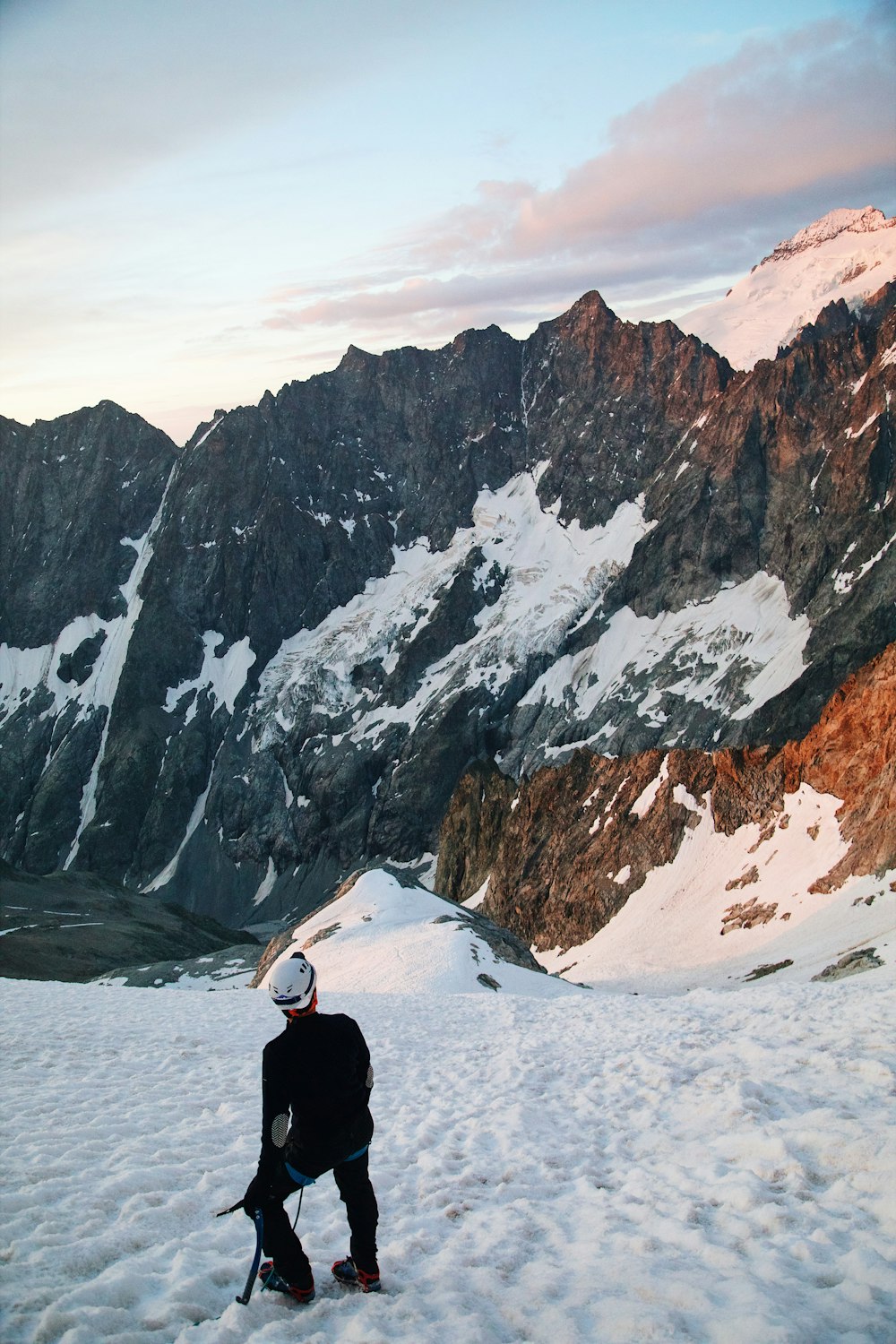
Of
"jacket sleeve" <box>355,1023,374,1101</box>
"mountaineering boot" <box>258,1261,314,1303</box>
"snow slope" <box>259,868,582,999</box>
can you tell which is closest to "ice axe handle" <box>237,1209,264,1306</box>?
"mountaineering boot" <box>258,1261,314,1303</box>

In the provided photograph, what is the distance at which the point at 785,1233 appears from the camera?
274 inches

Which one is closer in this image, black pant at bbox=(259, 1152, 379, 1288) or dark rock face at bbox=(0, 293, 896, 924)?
black pant at bbox=(259, 1152, 379, 1288)

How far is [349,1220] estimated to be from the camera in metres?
6.69

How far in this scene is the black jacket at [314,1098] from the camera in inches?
263

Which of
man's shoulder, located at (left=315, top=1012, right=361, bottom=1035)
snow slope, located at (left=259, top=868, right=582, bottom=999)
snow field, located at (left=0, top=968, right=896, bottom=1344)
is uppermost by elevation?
man's shoulder, located at (left=315, top=1012, right=361, bottom=1035)

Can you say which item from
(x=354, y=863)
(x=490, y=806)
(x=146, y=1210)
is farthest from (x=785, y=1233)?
(x=354, y=863)

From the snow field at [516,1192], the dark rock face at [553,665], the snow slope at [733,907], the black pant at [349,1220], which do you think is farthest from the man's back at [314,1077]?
the dark rock face at [553,665]

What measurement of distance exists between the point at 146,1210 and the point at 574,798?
267 ft

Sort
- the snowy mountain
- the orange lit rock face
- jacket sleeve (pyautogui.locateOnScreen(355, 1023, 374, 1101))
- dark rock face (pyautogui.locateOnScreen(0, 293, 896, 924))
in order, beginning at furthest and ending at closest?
1. dark rock face (pyautogui.locateOnScreen(0, 293, 896, 924))
2. the orange lit rock face
3. the snowy mountain
4. jacket sleeve (pyautogui.locateOnScreen(355, 1023, 374, 1101))

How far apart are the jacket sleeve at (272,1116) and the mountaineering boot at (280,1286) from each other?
707 mm

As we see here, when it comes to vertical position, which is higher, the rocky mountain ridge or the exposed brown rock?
the rocky mountain ridge

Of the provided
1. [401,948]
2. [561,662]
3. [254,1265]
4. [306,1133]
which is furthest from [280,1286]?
[561,662]

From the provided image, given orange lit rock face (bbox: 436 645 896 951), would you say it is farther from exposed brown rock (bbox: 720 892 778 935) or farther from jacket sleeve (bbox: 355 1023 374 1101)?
jacket sleeve (bbox: 355 1023 374 1101)

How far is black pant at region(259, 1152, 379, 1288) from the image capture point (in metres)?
6.48
